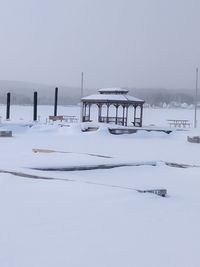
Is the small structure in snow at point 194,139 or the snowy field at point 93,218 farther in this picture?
the small structure in snow at point 194,139

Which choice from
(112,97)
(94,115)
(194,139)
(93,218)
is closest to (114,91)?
(112,97)

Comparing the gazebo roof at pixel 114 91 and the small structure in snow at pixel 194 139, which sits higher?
the gazebo roof at pixel 114 91

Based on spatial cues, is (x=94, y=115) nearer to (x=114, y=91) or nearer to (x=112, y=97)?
(x=114, y=91)

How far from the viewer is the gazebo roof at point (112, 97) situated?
34.2m

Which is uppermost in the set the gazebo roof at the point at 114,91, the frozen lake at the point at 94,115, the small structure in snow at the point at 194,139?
the gazebo roof at the point at 114,91

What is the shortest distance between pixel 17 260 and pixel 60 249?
63 cm

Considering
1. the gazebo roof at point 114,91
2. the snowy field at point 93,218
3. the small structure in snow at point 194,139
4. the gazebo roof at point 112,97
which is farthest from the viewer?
the gazebo roof at point 114,91

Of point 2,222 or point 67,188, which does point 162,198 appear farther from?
point 2,222

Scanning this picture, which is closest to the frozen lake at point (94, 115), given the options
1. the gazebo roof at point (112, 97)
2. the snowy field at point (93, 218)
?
the gazebo roof at point (112, 97)

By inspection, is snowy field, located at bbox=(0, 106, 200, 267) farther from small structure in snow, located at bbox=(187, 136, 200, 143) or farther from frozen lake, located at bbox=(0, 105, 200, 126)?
frozen lake, located at bbox=(0, 105, 200, 126)

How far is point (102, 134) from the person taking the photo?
2825cm

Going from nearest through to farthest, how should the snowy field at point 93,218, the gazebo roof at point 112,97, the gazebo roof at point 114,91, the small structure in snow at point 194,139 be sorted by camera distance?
the snowy field at point 93,218
the small structure in snow at point 194,139
the gazebo roof at point 112,97
the gazebo roof at point 114,91

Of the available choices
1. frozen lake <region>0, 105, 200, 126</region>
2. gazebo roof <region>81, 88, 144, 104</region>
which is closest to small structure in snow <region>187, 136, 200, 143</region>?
Answer: gazebo roof <region>81, 88, 144, 104</region>

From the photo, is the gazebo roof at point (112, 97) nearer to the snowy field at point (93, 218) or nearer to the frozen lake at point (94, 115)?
the frozen lake at point (94, 115)
